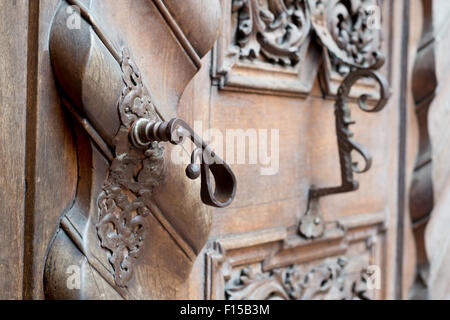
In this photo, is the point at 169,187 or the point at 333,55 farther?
the point at 333,55

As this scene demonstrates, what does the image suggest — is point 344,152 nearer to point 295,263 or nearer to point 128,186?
point 295,263

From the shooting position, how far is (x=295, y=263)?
74 centimetres

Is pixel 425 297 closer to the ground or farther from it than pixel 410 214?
closer to the ground

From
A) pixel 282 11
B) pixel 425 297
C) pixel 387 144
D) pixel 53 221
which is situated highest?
pixel 282 11

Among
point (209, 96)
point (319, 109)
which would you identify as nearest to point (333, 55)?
point (319, 109)

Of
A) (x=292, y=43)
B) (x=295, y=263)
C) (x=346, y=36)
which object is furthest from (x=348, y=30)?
(x=295, y=263)

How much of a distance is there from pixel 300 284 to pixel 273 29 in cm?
36

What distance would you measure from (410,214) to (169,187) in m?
0.56

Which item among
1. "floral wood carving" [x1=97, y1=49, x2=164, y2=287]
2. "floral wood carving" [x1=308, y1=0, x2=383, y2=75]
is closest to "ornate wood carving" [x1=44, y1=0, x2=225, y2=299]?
"floral wood carving" [x1=97, y1=49, x2=164, y2=287]

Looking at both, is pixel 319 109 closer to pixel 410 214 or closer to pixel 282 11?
pixel 282 11

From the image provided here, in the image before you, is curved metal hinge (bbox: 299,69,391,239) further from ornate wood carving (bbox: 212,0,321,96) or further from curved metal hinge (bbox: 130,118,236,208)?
curved metal hinge (bbox: 130,118,236,208)

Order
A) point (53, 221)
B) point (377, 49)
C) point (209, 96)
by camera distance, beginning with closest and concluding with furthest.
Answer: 1. point (53, 221)
2. point (209, 96)
3. point (377, 49)

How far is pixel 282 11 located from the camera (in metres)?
0.67

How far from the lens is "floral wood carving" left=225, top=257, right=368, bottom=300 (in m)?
0.67
